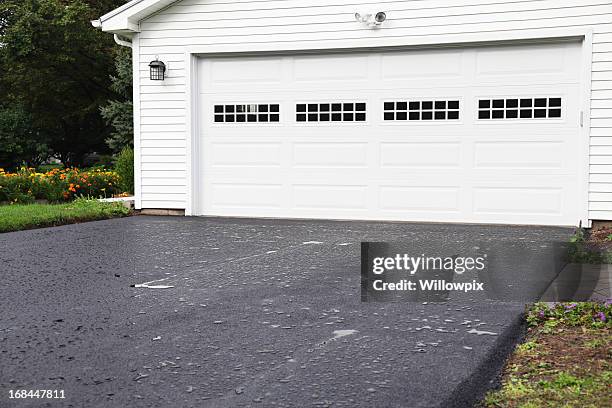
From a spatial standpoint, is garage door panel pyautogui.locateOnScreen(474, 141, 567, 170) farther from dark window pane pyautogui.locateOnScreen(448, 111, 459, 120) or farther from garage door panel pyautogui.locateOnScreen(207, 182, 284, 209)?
garage door panel pyautogui.locateOnScreen(207, 182, 284, 209)

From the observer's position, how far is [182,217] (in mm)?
11062

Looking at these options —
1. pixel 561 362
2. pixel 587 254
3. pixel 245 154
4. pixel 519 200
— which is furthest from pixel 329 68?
pixel 561 362

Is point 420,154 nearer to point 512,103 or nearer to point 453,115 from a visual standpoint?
point 453,115

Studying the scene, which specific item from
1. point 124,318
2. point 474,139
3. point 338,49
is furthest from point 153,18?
point 124,318

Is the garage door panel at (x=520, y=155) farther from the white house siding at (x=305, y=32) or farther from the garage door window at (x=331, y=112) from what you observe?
the garage door window at (x=331, y=112)

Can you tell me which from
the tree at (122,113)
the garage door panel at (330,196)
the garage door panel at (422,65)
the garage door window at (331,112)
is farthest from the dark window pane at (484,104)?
the tree at (122,113)

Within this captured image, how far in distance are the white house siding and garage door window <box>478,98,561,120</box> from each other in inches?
20.7

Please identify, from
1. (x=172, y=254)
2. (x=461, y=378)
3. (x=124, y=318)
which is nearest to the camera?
(x=461, y=378)

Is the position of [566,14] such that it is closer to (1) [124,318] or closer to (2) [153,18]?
(2) [153,18]

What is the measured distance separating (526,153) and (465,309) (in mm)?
5623

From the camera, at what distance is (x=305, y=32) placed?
10.5 metres

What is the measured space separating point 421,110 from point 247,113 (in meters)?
2.63

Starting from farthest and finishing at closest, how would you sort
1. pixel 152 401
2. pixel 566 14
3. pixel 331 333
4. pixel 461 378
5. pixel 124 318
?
pixel 566 14 < pixel 124 318 < pixel 331 333 < pixel 461 378 < pixel 152 401

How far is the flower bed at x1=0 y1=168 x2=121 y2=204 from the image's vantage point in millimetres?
12203
